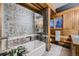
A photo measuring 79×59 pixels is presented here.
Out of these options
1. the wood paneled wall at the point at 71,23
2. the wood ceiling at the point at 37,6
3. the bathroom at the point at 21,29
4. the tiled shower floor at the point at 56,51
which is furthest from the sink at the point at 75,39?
the wood ceiling at the point at 37,6

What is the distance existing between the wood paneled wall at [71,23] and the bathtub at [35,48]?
1.46 ft

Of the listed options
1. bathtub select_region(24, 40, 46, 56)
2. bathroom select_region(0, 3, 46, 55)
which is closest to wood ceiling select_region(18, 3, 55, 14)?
bathroom select_region(0, 3, 46, 55)

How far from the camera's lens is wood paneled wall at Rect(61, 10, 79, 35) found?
5.36ft

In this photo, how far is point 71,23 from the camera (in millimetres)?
1650

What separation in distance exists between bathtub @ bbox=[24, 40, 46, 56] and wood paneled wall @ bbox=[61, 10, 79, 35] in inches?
17.5

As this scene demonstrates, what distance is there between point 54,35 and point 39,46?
313 millimetres

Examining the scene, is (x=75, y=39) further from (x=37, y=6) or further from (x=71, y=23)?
(x=37, y=6)

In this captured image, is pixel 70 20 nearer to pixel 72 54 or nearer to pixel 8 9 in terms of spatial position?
pixel 72 54

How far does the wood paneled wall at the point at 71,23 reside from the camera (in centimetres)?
163

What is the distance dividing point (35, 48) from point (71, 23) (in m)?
0.72

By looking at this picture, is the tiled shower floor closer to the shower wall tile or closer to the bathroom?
the bathroom

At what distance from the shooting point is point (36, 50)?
1.70 m

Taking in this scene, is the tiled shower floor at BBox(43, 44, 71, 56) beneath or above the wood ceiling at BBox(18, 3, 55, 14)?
beneath

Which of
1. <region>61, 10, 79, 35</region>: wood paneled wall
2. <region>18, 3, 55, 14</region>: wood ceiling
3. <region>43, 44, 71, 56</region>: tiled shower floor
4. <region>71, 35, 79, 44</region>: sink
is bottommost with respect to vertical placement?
<region>43, 44, 71, 56</region>: tiled shower floor
